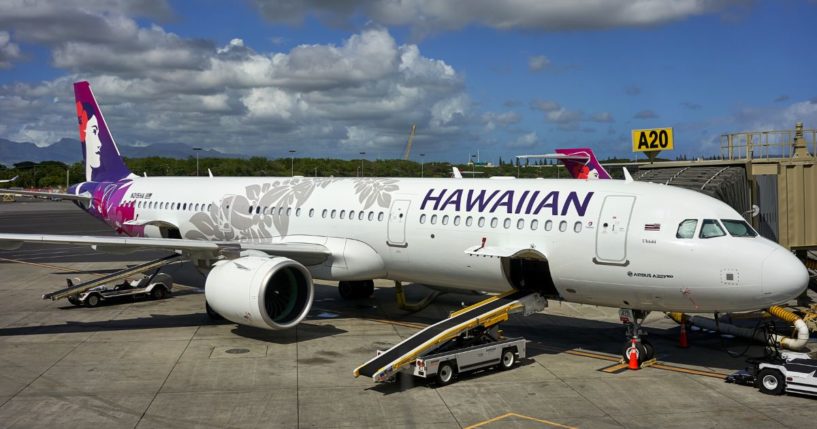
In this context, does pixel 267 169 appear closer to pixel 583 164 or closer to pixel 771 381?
pixel 583 164

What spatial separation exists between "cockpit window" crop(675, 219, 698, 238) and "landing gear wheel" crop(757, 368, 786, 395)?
121 inches

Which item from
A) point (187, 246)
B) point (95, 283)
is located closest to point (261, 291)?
point (187, 246)

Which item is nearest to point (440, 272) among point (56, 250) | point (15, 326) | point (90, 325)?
point (90, 325)

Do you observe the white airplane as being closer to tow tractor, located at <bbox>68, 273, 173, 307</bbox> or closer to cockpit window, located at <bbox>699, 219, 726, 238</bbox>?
cockpit window, located at <bbox>699, 219, 726, 238</bbox>

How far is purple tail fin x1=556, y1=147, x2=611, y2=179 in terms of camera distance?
119ft

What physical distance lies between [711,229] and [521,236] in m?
4.25

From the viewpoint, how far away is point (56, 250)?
42.7 metres

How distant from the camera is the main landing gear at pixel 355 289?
25078 mm

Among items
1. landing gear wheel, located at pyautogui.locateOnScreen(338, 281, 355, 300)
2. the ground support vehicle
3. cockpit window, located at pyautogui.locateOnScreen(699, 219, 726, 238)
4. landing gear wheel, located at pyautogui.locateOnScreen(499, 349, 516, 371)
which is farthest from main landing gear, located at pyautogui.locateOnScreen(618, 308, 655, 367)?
landing gear wheel, located at pyautogui.locateOnScreen(338, 281, 355, 300)

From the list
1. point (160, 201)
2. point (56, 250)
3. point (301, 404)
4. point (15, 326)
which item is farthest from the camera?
point (56, 250)

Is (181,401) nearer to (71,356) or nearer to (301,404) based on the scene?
(301,404)

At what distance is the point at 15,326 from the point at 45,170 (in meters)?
146

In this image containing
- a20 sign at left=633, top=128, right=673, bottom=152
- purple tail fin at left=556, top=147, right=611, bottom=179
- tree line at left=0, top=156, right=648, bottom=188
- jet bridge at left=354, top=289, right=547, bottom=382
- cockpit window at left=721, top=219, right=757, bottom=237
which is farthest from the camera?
tree line at left=0, top=156, right=648, bottom=188

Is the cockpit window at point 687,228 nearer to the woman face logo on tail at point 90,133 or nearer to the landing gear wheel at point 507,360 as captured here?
the landing gear wheel at point 507,360
